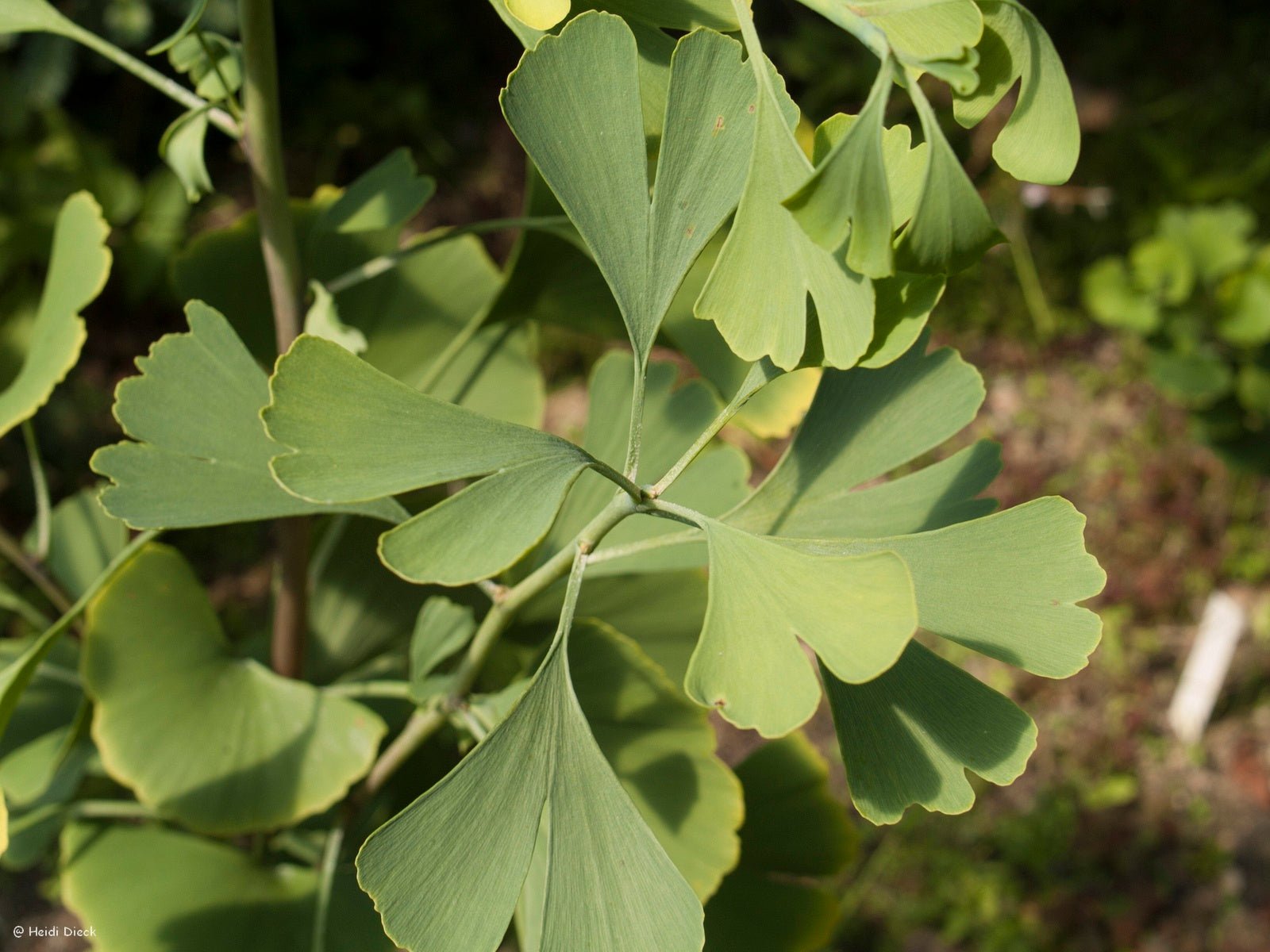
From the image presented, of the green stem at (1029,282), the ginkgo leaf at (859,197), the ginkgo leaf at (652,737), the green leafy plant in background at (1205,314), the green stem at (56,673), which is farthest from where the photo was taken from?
the green stem at (1029,282)

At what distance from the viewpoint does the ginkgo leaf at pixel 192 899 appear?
1.78ft

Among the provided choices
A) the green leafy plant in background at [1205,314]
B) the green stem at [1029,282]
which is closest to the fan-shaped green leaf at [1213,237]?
the green leafy plant in background at [1205,314]

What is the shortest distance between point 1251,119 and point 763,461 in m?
1.08

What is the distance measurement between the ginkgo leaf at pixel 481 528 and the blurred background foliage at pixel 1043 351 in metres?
0.95

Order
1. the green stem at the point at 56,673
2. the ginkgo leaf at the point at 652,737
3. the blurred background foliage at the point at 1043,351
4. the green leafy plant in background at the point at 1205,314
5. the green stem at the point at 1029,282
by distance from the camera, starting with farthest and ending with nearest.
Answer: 1. the green stem at the point at 1029,282
2. the green leafy plant in background at the point at 1205,314
3. the blurred background foliage at the point at 1043,351
4. the green stem at the point at 56,673
5. the ginkgo leaf at the point at 652,737

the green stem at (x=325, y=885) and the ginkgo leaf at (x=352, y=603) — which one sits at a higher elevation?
the ginkgo leaf at (x=352, y=603)

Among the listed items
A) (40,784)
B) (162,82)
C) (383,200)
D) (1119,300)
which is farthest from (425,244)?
(1119,300)

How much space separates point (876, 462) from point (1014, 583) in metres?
0.10

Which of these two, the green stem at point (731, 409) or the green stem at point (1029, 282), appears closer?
the green stem at point (731, 409)

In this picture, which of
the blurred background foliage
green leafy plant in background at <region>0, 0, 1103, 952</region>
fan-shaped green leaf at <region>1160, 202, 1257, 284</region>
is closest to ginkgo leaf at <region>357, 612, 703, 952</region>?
green leafy plant in background at <region>0, 0, 1103, 952</region>

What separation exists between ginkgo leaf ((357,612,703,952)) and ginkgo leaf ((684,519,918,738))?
0.22 feet

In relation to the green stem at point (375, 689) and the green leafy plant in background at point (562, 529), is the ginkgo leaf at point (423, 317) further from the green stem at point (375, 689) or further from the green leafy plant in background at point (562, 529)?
the green stem at point (375, 689)

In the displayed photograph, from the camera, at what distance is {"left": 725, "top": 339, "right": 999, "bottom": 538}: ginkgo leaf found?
1.44 feet

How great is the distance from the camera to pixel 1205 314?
4.75 ft
